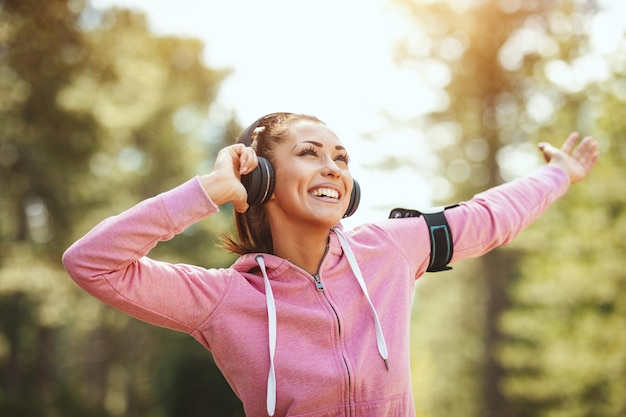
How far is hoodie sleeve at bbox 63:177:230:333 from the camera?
1873 mm

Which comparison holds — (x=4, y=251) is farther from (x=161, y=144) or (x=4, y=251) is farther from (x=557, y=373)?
(x=557, y=373)

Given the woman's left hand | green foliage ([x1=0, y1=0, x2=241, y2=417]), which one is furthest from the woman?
green foliage ([x1=0, y1=0, x2=241, y2=417])

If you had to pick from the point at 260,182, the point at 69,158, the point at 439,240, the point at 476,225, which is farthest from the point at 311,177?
the point at 69,158

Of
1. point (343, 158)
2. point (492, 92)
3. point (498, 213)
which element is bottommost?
point (498, 213)

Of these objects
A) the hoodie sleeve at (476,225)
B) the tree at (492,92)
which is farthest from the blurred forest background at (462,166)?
the hoodie sleeve at (476,225)

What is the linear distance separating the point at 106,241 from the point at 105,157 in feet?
43.1

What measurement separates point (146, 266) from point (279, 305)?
1.53 ft

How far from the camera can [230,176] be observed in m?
2.05

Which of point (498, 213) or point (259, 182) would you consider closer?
point (259, 182)

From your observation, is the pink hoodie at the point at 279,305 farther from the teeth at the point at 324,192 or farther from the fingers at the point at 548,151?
the fingers at the point at 548,151

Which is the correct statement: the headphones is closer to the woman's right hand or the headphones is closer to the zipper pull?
the woman's right hand

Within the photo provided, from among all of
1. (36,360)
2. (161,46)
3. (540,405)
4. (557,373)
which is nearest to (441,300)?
(540,405)

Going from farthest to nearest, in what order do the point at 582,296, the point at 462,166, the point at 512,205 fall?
1. the point at 462,166
2. the point at 582,296
3. the point at 512,205

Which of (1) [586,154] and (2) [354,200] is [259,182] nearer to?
(2) [354,200]
